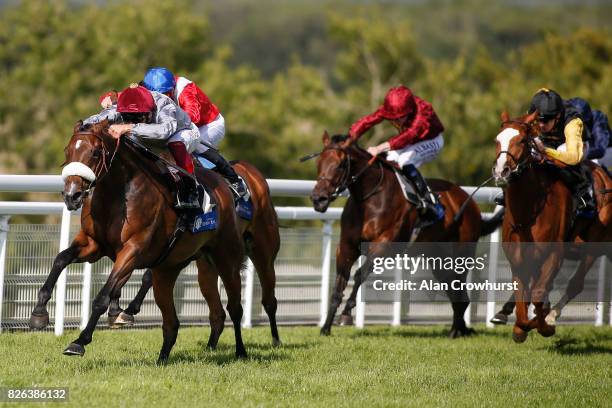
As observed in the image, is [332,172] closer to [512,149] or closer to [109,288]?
[512,149]

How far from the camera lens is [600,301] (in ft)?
38.4

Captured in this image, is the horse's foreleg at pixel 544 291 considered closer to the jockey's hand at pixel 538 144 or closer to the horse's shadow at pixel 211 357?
the jockey's hand at pixel 538 144

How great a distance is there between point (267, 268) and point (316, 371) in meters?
1.77

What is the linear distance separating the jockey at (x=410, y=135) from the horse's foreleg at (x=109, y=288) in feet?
11.7

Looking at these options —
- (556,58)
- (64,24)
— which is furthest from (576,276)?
(556,58)

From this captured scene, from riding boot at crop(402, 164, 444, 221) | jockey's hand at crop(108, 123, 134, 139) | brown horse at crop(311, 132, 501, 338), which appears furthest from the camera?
riding boot at crop(402, 164, 444, 221)

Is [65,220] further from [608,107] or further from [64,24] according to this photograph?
[64,24]

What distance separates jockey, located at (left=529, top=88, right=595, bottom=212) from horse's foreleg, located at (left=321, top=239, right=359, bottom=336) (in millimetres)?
1929

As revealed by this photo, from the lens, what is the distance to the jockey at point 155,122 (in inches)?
277

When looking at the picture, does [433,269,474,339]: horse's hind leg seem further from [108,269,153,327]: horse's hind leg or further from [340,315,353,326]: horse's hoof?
[108,269,153,327]: horse's hind leg

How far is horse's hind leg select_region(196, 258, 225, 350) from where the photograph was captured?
8305mm

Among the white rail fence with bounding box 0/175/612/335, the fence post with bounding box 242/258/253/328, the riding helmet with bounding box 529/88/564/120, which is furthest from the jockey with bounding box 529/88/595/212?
the fence post with bounding box 242/258/253/328

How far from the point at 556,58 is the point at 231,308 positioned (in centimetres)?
4206

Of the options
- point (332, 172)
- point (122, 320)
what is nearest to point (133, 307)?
point (122, 320)
